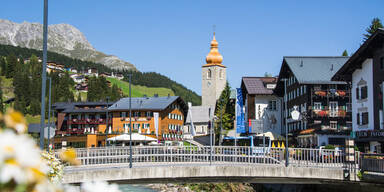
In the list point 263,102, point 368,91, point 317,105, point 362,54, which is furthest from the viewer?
point 263,102

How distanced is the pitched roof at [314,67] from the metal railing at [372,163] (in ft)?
117

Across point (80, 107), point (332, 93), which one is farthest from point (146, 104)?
point (332, 93)

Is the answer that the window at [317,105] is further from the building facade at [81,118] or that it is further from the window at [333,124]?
the building facade at [81,118]

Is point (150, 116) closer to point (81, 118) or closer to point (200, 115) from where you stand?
point (81, 118)

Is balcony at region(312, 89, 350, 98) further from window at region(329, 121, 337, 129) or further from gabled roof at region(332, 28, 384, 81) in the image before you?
gabled roof at region(332, 28, 384, 81)

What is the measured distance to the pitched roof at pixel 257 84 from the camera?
79.3 meters

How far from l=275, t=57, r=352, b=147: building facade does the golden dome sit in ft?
260

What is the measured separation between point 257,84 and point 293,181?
2123 inches

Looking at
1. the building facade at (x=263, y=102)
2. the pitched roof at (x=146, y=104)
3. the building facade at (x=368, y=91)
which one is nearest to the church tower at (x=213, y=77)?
the pitched roof at (x=146, y=104)

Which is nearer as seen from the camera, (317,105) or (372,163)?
(372,163)

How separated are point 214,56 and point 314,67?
82521mm

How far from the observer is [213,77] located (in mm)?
143625

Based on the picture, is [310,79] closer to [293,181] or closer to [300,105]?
[300,105]

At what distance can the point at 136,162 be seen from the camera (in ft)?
96.8
